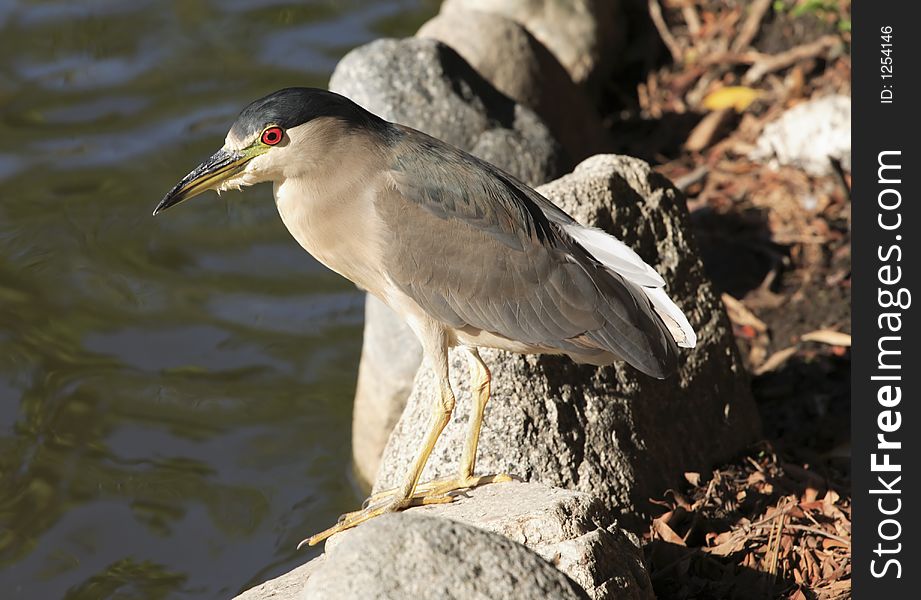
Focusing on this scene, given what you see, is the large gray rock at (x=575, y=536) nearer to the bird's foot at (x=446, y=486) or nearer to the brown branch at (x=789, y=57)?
the bird's foot at (x=446, y=486)

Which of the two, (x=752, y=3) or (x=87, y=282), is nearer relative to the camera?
(x=87, y=282)

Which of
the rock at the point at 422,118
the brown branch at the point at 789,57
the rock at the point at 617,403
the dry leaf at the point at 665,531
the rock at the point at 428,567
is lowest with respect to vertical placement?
the rock at the point at 428,567

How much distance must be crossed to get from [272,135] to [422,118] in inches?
88.8

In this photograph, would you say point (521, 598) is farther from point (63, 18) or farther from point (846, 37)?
point (63, 18)

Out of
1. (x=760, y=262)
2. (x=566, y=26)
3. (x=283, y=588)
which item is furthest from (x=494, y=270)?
(x=566, y=26)

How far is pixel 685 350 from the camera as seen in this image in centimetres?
502

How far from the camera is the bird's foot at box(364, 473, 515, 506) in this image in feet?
14.1

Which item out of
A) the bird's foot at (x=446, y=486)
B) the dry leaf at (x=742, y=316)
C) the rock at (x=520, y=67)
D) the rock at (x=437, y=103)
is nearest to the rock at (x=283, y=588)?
the bird's foot at (x=446, y=486)

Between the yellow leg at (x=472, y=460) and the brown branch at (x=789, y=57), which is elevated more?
the brown branch at (x=789, y=57)

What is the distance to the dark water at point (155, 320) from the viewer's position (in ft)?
19.1

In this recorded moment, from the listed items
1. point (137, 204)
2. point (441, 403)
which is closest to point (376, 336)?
point (441, 403)

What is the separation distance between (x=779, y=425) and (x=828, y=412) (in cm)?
26

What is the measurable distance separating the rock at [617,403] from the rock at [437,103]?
1.37 m

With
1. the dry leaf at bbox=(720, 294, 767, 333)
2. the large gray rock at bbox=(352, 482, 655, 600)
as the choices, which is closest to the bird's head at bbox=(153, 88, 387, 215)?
the large gray rock at bbox=(352, 482, 655, 600)
